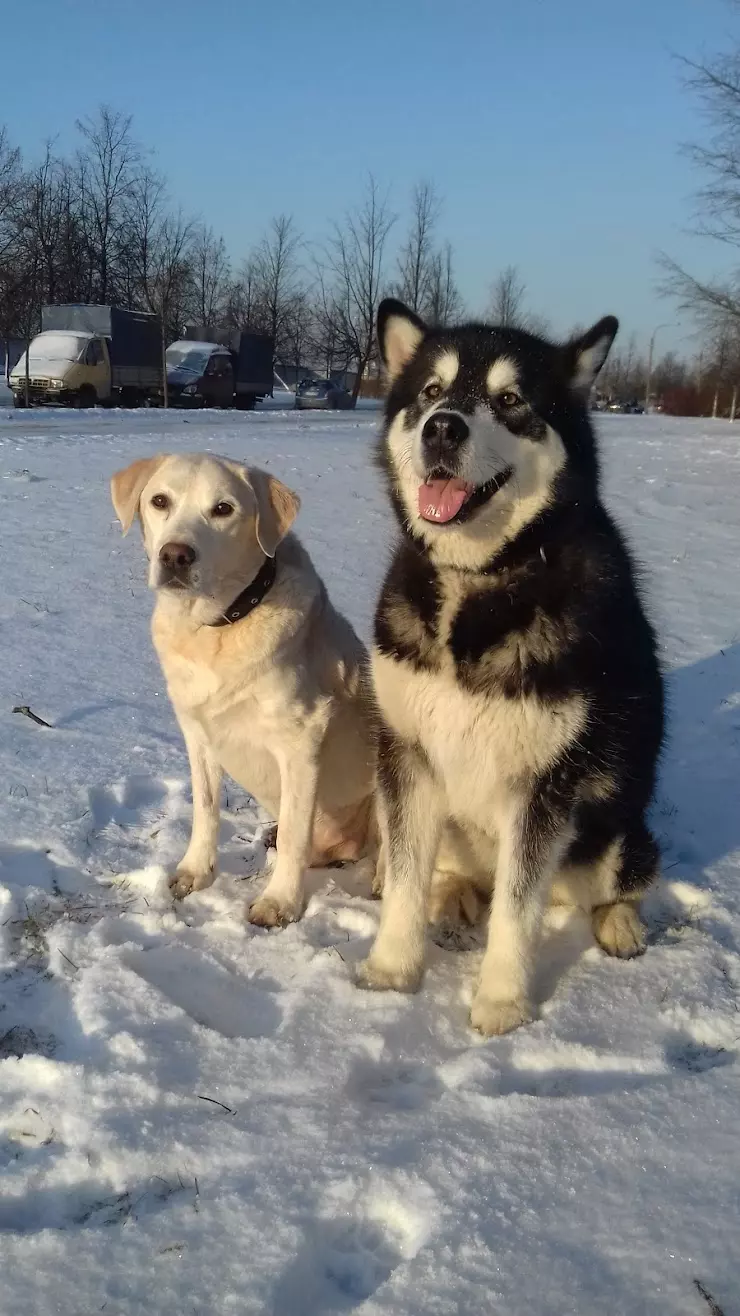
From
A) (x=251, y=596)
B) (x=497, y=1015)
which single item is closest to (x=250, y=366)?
(x=251, y=596)

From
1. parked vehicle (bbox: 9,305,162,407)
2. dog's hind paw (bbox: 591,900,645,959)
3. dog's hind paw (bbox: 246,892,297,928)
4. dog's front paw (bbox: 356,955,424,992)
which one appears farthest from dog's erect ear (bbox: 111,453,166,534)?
parked vehicle (bbox: 9,305,162,407)

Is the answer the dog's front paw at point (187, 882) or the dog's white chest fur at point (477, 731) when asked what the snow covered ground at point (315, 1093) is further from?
the dog's white chest fur at point (477, 731)

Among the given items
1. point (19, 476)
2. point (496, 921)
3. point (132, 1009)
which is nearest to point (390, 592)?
point (496, 921)

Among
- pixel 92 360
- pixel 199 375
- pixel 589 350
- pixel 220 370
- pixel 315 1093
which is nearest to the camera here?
pixel 315 1093

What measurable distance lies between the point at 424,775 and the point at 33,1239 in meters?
1.65

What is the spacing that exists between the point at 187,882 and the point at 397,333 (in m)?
2.24

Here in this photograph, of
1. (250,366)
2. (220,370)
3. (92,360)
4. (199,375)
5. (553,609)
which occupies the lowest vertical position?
(553,609)

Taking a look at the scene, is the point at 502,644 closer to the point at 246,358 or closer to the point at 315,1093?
the point at 315,1093

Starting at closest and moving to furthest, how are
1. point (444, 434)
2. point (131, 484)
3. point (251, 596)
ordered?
point (444, 434) < point (251, 596) < point (131, 484)

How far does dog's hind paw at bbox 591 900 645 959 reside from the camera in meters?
3.15

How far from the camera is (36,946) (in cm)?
289

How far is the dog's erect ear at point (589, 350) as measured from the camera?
2920 mm

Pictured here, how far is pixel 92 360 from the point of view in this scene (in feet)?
94.5

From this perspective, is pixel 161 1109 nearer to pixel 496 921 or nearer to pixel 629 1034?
pixel 496 921
